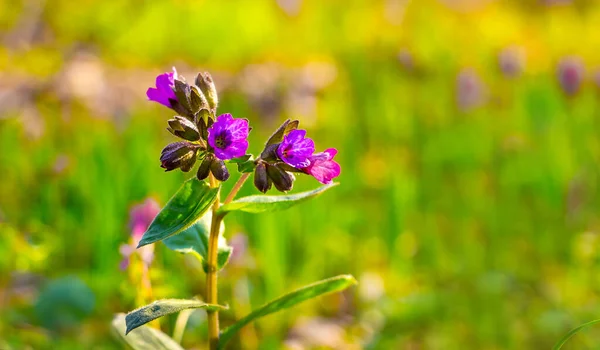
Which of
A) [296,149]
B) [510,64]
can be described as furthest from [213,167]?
[510,64]

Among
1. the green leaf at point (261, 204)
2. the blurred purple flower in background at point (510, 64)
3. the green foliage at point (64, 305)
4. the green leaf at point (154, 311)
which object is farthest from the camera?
the blurred purple flower in background at point (510, 64)

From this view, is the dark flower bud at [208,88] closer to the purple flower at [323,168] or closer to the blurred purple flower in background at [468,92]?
the purple flower at [323,168]

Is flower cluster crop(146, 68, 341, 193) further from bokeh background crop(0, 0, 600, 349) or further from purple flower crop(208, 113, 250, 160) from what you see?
bokeh background crop(0, 0, 600, 349)

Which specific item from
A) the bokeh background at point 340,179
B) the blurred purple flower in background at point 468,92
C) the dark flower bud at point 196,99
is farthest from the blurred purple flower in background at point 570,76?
the dark flower bud at point 196,99

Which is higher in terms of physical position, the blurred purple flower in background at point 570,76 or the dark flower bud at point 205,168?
the blurred purple flower in background at point 570,76

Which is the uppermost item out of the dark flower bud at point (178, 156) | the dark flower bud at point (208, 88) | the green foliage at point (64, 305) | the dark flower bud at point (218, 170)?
the dark flower bud at point (208, 88)

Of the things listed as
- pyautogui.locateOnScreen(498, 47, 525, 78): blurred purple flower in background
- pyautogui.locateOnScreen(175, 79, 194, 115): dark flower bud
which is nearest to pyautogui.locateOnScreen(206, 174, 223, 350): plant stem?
pyautogui.locateOnScreen(175, 79, 194, 115): dark flower bud

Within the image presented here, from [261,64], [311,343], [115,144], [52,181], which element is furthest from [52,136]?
[311,343]

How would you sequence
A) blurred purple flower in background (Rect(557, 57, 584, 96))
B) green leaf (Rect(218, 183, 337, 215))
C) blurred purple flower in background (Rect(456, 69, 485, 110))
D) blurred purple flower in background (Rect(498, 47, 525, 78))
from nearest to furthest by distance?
green leaf (Rect(218, 183, 337, 215)), blurred purple flower in background (Rect(557, 57, 584, 96)), blurred purple flower in background (Rect(498, 47, 525, 78)), blurred purple flower in background (Rect(456, 69, 485, 110))

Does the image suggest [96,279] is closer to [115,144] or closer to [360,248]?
[360,248]
